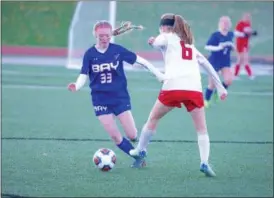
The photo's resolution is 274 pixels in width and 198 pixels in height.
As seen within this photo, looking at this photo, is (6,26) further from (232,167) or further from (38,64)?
(232,167)

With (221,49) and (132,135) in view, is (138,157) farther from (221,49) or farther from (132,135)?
(221,49)

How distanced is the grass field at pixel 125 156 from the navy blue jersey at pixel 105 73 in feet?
2.81

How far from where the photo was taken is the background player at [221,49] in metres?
16.1

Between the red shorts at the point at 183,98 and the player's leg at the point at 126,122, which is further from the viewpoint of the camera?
the player's leg at the point at 126,122

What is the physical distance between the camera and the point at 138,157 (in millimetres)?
9062

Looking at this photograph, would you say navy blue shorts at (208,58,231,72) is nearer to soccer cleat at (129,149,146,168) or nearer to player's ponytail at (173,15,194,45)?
soccer cleat at (129,149,146,168)

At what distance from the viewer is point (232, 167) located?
917 cm

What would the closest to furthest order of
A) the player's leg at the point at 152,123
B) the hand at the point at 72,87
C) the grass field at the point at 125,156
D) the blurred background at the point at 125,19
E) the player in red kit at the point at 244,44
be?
1. the grass field at the point at 125,156
2. the player's leg at the point at 152,123
3. the hand at the point at 72,87
4. the player in red kit at the point at 244,44
5. the blurred background at the point at 125,19

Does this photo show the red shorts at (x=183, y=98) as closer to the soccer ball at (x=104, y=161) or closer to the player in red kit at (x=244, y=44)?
the soccer ball at (x=104, y=161)

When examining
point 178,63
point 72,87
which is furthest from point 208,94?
point 178,63

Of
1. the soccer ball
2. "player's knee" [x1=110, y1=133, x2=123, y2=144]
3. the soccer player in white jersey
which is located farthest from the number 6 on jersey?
the soccer ball

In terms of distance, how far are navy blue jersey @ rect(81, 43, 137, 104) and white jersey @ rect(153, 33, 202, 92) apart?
0.72m

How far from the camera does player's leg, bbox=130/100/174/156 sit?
28.7ft

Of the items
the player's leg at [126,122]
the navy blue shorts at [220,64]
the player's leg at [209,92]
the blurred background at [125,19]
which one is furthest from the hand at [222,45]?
the blurred background at [125,19]
